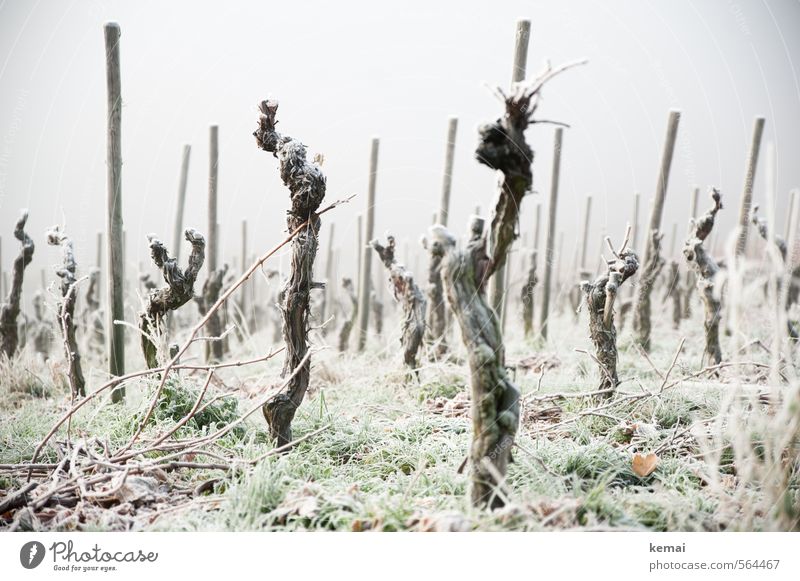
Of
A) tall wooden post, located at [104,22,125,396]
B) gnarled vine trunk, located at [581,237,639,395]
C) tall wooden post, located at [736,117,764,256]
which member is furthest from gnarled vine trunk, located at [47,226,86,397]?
tall wooden post, located at [736,117,764,256]

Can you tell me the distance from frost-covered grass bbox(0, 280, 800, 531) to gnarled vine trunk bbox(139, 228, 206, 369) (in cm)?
25

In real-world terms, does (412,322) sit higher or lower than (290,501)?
higher

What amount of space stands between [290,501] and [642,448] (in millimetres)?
1339

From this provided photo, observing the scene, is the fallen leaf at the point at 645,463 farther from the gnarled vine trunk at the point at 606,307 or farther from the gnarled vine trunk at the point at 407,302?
the gnarled vine trunk at the point at 407,302

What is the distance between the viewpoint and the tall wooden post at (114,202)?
275cm

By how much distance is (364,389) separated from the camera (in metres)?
3.22

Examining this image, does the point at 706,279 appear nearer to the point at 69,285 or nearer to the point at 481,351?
the point at 481,351

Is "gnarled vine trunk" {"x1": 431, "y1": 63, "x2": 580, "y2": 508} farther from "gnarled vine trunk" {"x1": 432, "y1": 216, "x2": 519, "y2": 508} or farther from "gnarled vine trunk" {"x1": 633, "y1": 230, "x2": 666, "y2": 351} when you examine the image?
"gnarled vine trunk" {"x1": 633, "y1": 230, "x2": 666, "y2": 351}

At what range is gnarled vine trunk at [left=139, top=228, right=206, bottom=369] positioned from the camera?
2.50m

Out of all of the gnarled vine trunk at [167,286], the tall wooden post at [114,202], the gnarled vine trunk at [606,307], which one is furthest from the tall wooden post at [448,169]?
the tall wooden post at [114,202]
